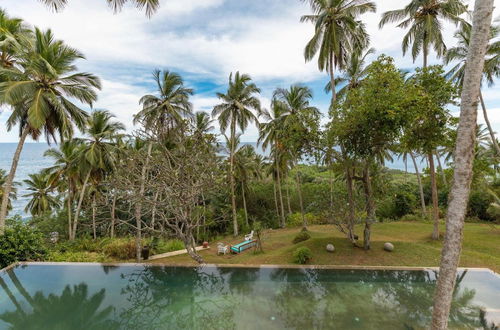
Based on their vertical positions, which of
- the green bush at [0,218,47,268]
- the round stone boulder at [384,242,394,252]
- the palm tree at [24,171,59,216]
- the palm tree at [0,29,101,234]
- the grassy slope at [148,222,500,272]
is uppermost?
the palm tree at [0,29,101,234]

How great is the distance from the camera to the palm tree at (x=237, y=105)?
59.0 ft

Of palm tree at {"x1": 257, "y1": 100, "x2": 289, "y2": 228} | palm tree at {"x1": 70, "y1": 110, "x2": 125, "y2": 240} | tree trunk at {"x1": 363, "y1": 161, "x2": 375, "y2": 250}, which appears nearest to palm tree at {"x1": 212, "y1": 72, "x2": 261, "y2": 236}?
palm tree at {"x1": 257, "y1": 100, "x2": 289, "y2": 228}

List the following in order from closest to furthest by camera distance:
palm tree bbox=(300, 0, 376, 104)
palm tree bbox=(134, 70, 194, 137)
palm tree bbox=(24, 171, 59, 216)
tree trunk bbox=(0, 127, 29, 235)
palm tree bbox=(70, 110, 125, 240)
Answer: tree trunk bbox=(0, 127, 29, 235) → palm tree bbox=(300, 0, 376, 104) → palm tree bbox=(70, 110, 125, 240) → palm tree bbox=(134, 70, 194, 137) → palm tree bbox=(24, 171, 59, 216)

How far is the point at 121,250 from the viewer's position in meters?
13.8

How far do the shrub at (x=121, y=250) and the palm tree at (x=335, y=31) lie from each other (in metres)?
13.5

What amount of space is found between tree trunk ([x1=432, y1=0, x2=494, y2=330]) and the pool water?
1973 millimetres

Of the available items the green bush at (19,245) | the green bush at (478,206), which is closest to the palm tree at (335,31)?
the green bush at (19,245)

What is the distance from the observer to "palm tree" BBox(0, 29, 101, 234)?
10.0 metres

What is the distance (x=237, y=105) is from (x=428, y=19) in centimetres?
1169

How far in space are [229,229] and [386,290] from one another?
1751cm

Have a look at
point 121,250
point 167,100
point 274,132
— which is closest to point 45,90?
point 167,100

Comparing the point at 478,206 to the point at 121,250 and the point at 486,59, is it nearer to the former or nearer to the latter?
the point at 486,59

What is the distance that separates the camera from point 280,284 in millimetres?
7504

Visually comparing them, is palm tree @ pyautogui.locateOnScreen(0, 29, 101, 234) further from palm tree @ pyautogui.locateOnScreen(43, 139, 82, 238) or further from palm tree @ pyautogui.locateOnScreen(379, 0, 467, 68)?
palm tree @ pyautogui.locateOnScreen(379, 0, 467, 68)
